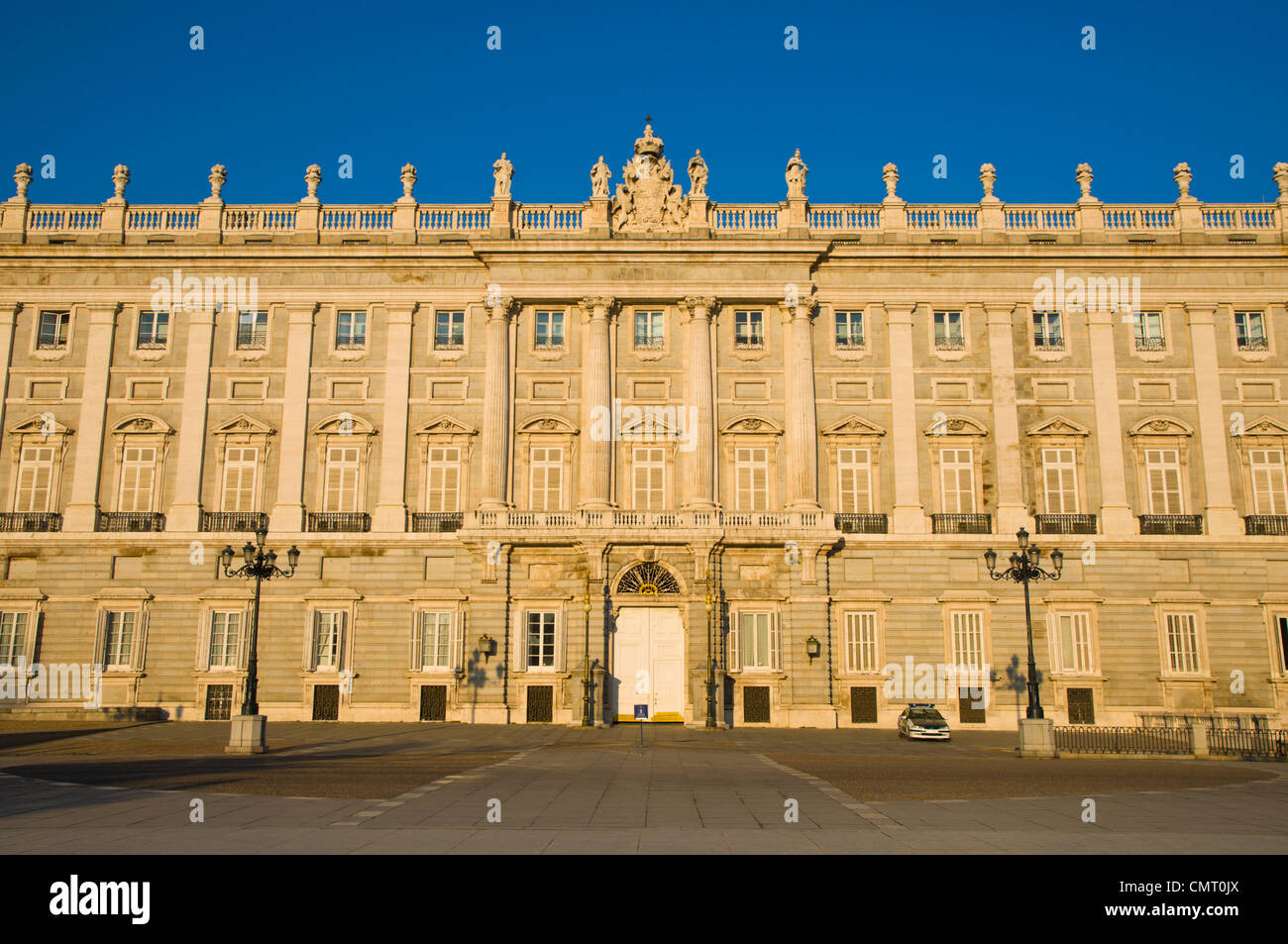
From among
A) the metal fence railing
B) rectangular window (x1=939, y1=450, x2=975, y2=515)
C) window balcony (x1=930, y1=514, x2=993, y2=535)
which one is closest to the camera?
the metal fence railing

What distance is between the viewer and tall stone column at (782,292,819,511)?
128 feet

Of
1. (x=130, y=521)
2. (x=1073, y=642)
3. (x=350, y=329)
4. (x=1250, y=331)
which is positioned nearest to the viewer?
(x=1073, y=642)

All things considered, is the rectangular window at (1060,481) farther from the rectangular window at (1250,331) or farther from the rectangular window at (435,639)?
the rectangular window at (435,639)

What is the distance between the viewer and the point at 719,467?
39.7 metres

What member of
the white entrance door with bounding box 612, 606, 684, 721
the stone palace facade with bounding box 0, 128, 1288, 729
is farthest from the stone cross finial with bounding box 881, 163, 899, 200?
the white entrance door with bounding box 612, 606, 684, 721

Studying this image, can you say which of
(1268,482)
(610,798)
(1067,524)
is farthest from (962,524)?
(610,798)

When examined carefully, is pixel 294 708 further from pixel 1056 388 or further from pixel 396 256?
pixel 1056 388

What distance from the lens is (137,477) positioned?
40.1m

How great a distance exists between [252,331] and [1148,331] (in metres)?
38.2

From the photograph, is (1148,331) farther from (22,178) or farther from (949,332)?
(22,178)

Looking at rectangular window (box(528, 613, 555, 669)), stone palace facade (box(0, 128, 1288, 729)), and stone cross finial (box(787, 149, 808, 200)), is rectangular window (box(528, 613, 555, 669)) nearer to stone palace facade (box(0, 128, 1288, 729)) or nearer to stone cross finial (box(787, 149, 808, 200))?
stone palace facade (box(0, 128, 1288, 729))

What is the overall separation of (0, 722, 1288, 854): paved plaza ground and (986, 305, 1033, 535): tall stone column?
1182 centimetres

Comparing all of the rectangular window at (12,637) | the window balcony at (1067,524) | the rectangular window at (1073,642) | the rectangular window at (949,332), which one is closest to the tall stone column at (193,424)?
the rectangular window at (12,637)

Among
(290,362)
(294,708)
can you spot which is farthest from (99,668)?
(290,362)
